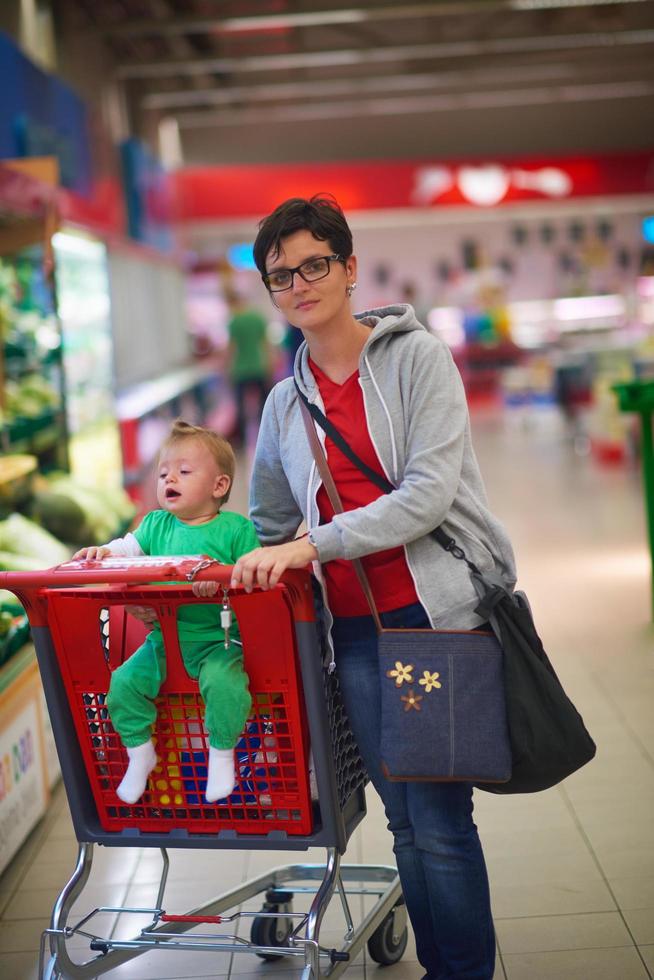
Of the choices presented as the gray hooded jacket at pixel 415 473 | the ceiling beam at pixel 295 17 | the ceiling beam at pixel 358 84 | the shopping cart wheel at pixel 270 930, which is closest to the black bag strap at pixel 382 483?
the gray hooded jacket at pixel 415 473

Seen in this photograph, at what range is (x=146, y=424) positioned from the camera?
966cm

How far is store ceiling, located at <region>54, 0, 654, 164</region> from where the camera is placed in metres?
11.5

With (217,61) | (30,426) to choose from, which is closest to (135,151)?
(217,61)

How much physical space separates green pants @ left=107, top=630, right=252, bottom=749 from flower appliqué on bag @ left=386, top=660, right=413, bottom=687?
0.89 ft

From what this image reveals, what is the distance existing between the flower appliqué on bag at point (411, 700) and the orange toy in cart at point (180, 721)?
19 cm

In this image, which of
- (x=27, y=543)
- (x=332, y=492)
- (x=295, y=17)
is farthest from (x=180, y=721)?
(x=295, y=17)

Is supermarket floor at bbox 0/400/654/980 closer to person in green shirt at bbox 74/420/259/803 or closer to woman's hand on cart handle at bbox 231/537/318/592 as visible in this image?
person in green shirt at bbox 74/420/259/803

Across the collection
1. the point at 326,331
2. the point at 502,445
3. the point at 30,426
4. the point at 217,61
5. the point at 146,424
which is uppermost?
the point at 217,61

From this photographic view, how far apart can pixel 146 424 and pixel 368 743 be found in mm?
7525

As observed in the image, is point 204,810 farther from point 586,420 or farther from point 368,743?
point 586,420

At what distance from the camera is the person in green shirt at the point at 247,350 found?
42.9ft

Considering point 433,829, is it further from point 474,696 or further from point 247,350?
point 247,350

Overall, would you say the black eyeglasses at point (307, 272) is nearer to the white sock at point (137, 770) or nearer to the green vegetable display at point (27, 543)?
the white sock at point (137, 770)

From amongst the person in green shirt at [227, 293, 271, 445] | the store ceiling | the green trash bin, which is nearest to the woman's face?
the green trash bin
